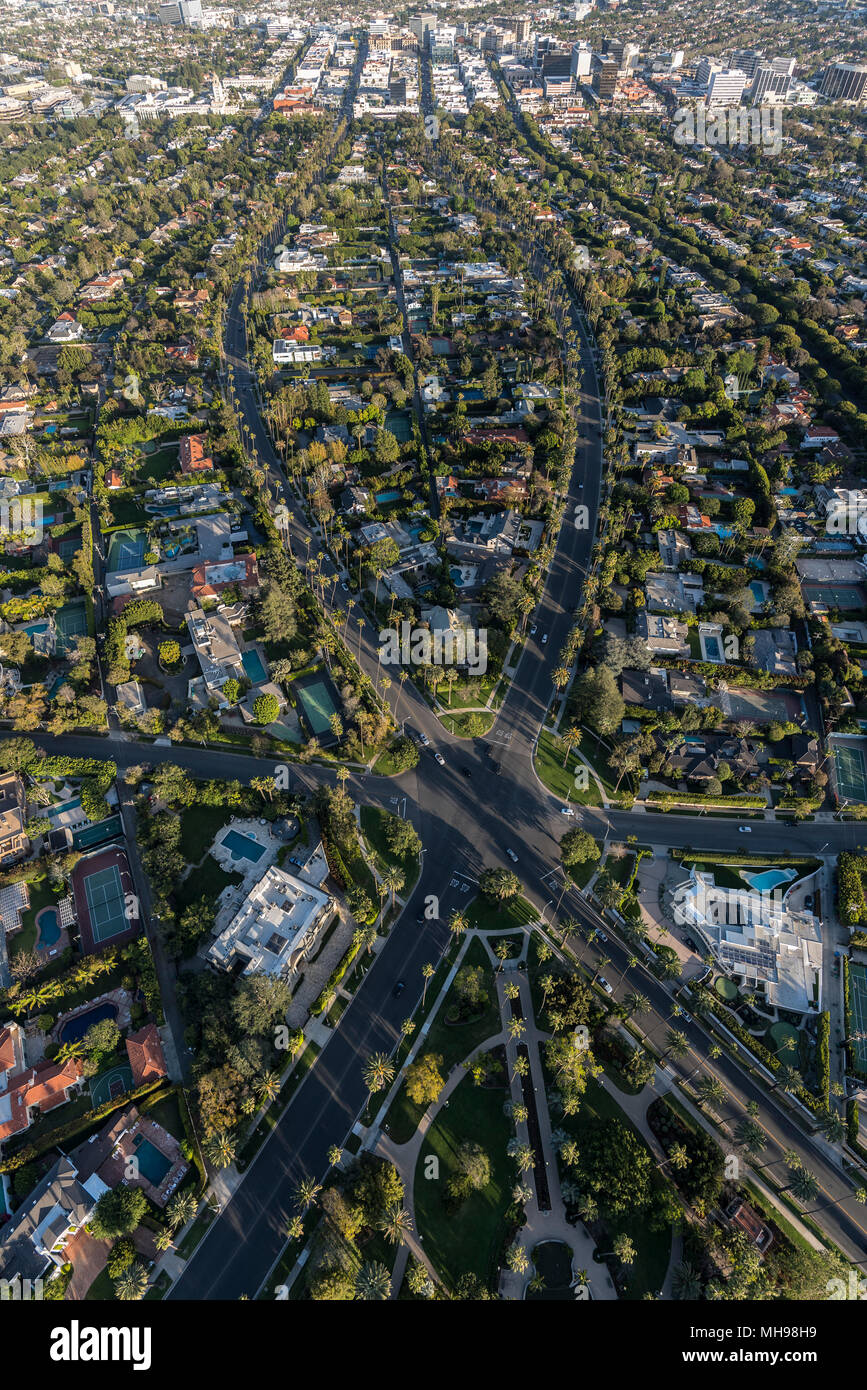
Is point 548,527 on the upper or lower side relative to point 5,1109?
upper

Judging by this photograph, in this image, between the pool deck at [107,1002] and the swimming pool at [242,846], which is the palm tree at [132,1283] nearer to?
the pool deck at [107,1002]

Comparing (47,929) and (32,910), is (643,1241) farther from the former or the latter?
(32,910)

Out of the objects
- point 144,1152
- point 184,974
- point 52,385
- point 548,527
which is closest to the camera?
point 144,1152

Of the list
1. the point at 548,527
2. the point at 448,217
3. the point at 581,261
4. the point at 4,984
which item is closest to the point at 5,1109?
the point at 4,984

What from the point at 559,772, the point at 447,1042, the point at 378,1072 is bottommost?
the point at 447,1042

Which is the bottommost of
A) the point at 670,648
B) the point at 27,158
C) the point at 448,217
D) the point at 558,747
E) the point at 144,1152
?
the point at 144,1152

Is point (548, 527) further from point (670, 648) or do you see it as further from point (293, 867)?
point (293, 867)

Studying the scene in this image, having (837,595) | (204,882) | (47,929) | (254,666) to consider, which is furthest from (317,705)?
(837,595)
